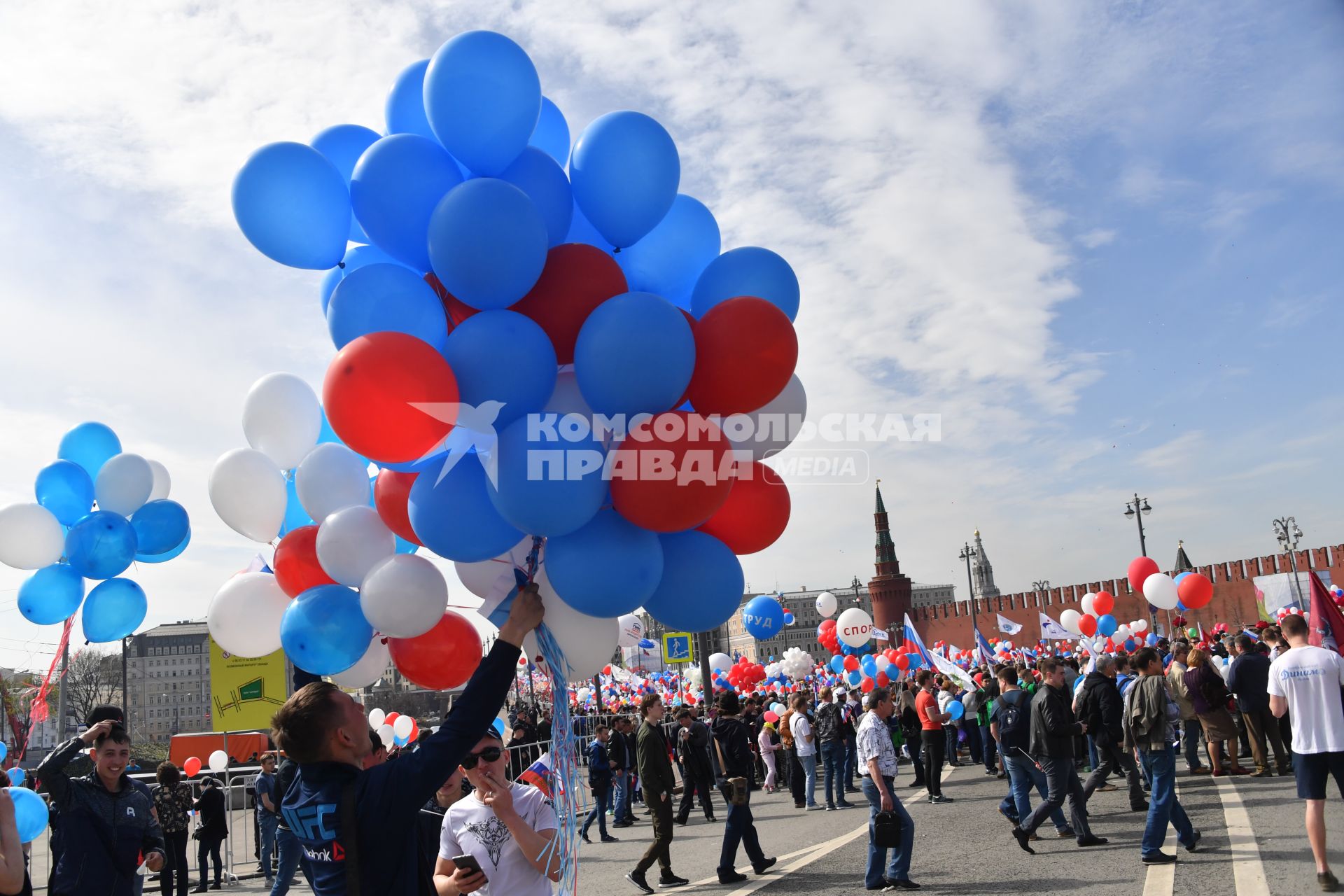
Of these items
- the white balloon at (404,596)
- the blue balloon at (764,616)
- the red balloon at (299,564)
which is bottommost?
the blue balloon at (764,616)

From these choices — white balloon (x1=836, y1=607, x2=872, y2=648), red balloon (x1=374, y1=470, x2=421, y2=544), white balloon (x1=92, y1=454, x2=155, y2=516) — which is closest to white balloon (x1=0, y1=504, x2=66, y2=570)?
white balloon (x1=92, y1=454, x2=155, y2=516)

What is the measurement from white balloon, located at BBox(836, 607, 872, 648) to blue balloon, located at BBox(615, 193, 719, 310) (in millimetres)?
18931

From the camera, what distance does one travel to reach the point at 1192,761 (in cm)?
1196

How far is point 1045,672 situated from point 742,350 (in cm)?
663

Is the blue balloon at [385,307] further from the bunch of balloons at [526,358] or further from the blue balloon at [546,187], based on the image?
the blue balloon at [546,187]

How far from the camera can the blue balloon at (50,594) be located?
789cm

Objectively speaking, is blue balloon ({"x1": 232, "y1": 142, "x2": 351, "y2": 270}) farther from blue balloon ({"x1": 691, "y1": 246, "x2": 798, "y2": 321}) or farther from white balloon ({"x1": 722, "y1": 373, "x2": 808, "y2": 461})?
white balloon ({"x1": 722, "y1": 373, "x2": 808, "y2": 461})

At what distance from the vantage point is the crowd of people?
2.57m

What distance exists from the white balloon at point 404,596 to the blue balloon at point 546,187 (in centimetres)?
143

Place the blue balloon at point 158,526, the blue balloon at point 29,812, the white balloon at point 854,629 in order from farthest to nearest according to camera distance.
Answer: the white balloon at point 854,629
the blue balloon at point 158,526
the blue balloon at point 29,812

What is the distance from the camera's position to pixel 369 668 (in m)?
4.48

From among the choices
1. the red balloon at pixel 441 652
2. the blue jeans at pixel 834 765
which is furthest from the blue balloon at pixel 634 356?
the blue jeans at pixel 834 765

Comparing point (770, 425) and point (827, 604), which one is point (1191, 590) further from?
point (770, 425)

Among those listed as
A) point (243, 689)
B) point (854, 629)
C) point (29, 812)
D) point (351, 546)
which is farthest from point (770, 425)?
point (854, 629)
